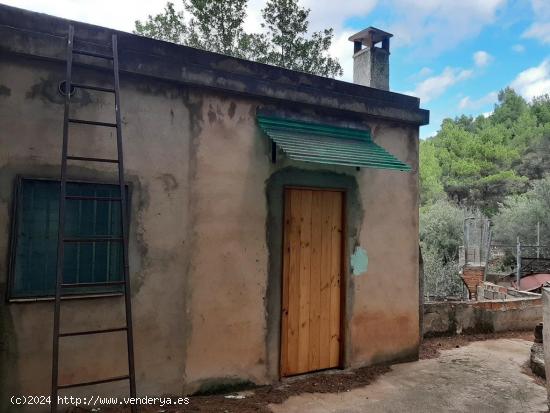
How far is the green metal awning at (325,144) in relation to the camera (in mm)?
4855

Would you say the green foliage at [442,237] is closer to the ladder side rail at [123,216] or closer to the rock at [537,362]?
the rock at [537,362]

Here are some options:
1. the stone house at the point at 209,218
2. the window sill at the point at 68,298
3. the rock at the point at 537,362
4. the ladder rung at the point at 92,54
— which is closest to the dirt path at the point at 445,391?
the rock at the point at 537,362

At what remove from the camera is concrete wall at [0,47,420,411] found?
3895mm

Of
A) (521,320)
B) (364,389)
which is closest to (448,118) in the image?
(521,320)

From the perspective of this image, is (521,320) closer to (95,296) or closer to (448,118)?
(95,296)

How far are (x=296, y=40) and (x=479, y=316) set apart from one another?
1482 centimetres

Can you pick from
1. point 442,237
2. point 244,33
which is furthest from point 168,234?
point 442,237

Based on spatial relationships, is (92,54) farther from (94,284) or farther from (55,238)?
(94,284)

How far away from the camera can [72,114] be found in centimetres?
414

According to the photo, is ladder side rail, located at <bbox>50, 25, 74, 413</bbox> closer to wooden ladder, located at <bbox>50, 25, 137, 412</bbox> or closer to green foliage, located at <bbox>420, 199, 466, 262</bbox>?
wooden ladder, located at <bbox>50, 25, 137, 412</bbox>

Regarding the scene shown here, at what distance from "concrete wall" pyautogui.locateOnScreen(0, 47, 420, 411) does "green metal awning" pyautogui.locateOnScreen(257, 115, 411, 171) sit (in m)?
0.24

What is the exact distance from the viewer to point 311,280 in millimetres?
5504

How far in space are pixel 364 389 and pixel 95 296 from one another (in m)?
3.30

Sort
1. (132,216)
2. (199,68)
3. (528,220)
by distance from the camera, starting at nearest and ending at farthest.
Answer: (132,216) → (199,68) → (528,220)
